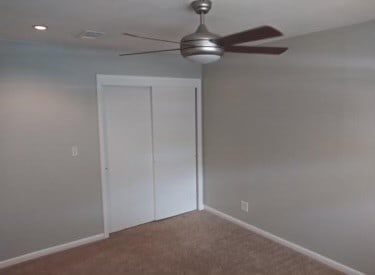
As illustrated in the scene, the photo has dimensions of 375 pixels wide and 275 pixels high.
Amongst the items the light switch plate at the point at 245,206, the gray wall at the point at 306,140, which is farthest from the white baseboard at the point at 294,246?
the light switch plate at the point at 245,206

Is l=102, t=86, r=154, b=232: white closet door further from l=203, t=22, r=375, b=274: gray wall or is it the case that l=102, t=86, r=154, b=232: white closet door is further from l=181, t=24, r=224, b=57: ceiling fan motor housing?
l=181, t=24, r=224, b=57: ceiling fan motor housing

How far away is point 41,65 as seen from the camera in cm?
329

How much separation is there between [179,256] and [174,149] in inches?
61.8

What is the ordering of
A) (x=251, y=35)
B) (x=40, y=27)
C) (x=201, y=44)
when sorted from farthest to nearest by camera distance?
(x=40, y=27) → (x=201, y=44) → (x=251, y=35)

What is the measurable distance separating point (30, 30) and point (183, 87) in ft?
7.15

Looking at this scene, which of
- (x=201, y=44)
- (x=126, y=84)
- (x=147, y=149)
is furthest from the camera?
(x=147, y=149)

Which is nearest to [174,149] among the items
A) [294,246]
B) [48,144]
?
[48,144]

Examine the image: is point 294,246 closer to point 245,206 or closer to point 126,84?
point 245,206

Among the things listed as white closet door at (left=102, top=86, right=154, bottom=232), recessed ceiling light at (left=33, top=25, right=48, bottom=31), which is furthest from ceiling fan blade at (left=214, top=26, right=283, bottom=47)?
white closet door at (left=102, top=86, right=154, bottom=232)

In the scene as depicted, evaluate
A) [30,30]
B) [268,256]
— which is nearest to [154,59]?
[30,30]

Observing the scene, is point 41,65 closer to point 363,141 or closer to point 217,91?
point 217,91

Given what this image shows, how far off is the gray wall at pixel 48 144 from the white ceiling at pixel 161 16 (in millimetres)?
403

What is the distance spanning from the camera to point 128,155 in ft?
13.3

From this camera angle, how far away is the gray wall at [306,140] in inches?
109
